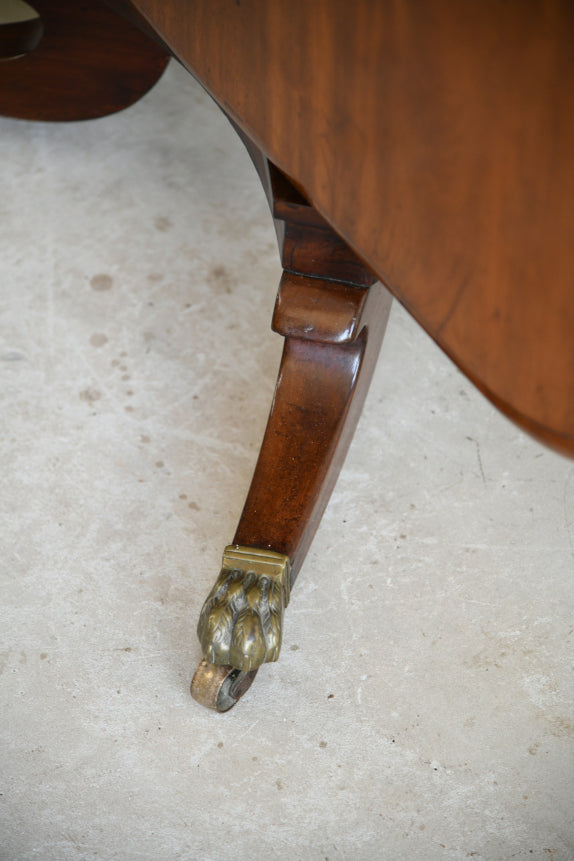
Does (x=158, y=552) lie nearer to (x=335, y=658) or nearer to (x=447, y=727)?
(x=335, y=658)

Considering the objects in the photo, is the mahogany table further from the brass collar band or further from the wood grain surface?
the brass collar band

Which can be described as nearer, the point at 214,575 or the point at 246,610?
the point at 246,610

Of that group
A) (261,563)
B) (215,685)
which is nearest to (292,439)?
(261,563)

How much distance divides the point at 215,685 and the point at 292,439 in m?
0.33

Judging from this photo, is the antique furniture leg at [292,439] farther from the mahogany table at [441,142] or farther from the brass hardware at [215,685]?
the mahogany table at [441,142]

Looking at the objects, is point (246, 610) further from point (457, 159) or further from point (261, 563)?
point (457, 159)

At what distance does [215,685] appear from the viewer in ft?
3.17

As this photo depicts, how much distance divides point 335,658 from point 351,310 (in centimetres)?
46

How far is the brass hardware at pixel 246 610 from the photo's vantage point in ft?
3.09

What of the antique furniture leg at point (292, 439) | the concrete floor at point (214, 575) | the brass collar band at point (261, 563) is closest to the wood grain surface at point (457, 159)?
the antique furniture leg at point (292, 439)

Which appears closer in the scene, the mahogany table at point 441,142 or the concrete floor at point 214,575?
the mahogany table at point 441,142

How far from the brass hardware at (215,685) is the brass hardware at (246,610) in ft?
0.06

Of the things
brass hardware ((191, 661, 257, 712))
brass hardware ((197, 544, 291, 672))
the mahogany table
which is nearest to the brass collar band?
brass hardware ((197, 544, 291, 672))

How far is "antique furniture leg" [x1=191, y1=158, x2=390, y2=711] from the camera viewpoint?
0.95 m
